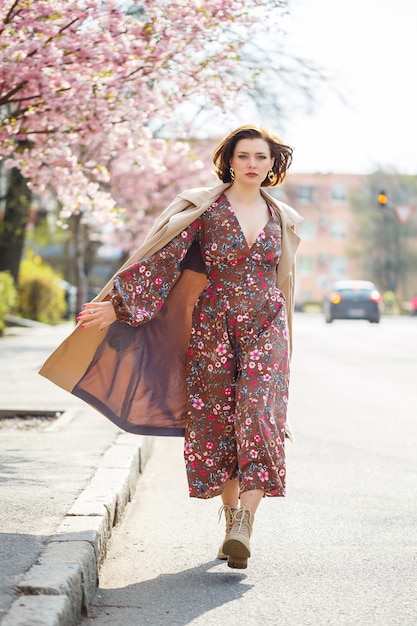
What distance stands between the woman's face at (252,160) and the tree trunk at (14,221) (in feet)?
64.3

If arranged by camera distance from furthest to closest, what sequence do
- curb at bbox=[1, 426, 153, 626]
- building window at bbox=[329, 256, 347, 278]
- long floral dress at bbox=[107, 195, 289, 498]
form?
building window at bbox=[329, 256, 347, 278]
long floral dress at bbox=[107, 195, 289, 498]
curb at bbox=[1, 426, 153, 626]

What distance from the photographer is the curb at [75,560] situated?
384 centimetres

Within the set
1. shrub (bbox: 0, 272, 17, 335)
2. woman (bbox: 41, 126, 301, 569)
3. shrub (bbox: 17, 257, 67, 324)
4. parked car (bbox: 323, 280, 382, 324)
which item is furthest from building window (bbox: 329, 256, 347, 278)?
woman (bbox: 41, 126, 301, 569)

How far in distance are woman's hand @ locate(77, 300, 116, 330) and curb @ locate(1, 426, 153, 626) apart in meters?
0.85

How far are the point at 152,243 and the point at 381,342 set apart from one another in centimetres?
2143

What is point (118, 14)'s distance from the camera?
9070mm

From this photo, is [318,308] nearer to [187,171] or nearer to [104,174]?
[187,171]

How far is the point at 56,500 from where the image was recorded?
580cm

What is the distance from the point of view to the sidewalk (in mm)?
4047

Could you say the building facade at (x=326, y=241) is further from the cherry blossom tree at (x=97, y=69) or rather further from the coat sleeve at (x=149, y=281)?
the coat sleeve at (x=149, y=281)

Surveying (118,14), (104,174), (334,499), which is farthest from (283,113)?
(334,499)

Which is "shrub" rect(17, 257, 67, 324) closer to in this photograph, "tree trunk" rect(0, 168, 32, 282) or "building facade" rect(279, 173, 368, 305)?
"tree trunk" rect(0, 168, 32, 282)

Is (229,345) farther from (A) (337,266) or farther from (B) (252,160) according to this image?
(A) (337,266)

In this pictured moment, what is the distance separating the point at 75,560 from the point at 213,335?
1.36m
